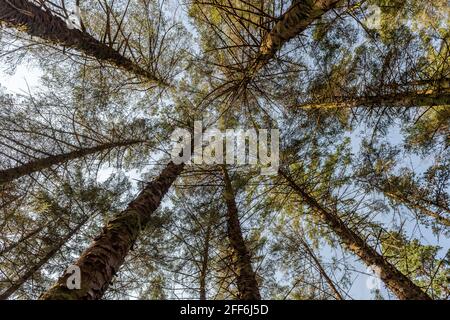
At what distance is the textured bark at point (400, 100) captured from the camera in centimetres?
438

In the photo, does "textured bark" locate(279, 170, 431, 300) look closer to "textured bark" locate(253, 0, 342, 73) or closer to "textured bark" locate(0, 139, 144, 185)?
"textured bark" locate(253, 0, 342, 73)

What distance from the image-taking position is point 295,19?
11.8ft

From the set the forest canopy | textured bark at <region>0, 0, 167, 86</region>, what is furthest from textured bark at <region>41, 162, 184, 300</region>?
textured bark at <region>0, 0, 167, 86</region>

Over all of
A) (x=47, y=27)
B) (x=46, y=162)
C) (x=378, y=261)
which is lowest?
(x=378, y=261)

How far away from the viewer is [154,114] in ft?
23.5

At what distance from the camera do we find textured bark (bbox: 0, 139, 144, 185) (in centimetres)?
546

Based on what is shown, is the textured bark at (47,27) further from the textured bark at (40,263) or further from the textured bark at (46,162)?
the textured bark at (40,263)

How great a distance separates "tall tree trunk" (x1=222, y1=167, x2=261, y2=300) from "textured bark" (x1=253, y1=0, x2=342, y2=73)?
2.83 meters

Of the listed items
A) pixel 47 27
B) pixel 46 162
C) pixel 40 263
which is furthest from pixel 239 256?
pixel 47 27

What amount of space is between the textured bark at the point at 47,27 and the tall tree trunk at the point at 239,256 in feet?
11.8

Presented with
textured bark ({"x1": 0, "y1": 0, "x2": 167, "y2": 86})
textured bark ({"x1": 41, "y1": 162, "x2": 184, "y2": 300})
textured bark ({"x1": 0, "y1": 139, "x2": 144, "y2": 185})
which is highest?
textured bark ({"x1": 0, "y1": 0, "x2": 167, "y2": 86})

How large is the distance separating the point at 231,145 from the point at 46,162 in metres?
4.27

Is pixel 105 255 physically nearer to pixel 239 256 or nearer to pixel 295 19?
pixel 239 256

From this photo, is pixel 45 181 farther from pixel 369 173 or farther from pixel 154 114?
pixel 369 173
